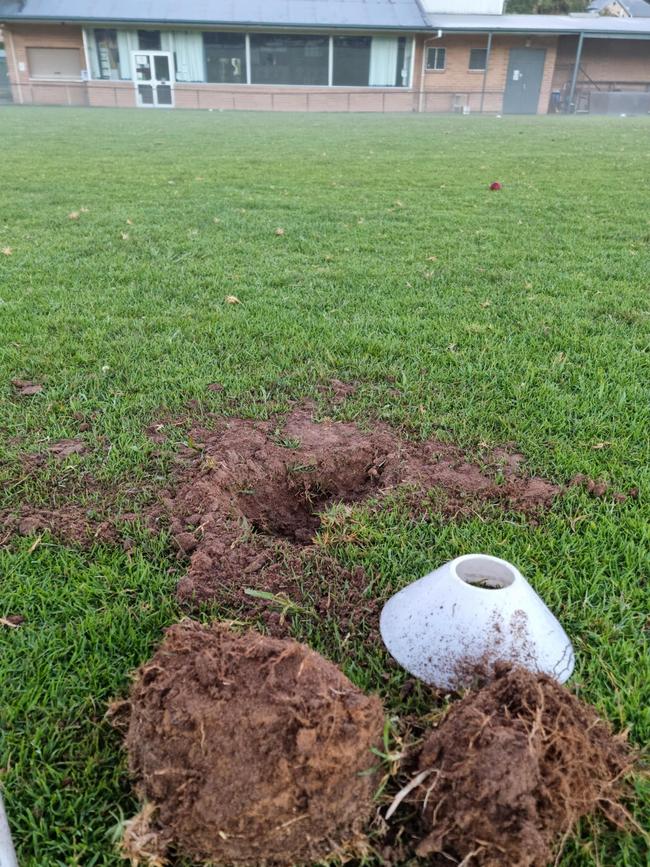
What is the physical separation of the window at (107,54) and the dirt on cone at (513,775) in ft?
122

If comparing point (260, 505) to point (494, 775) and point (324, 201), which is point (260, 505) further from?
point (324, 201)

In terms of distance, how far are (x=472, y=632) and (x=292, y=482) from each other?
4.06 ft

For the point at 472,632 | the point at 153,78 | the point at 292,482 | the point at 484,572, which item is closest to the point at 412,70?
the point at 153,78

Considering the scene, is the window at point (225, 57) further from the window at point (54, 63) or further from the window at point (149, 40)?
the window at point (54, 63)

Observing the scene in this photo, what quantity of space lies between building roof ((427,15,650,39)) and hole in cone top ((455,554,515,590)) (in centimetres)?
3550

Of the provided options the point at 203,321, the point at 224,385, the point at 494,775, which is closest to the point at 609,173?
the point at 203,321

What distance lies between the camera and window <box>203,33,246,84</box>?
3164cm

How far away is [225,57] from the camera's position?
105 feet

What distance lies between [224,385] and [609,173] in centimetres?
888

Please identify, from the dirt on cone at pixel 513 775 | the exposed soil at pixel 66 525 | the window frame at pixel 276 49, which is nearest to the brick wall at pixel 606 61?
the window frame at pixel 276 49

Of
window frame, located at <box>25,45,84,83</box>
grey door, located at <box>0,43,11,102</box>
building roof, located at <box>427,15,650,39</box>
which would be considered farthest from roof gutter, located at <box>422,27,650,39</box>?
grey door, located at <box>0,43,11,102</box>

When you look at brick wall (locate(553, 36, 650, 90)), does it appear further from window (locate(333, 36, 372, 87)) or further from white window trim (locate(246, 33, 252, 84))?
white window trim (locate(246, 33, 252, 84))

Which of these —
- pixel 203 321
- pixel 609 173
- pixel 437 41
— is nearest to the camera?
pixel 203 321

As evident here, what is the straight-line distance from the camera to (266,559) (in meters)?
2.25
